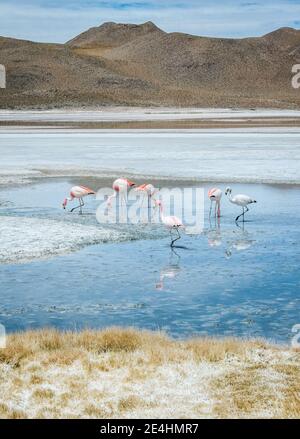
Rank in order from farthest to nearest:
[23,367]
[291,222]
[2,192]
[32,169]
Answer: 1. [32,169]
2. [2,192]
3. [291,222]
4. [23,367]

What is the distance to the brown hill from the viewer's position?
11375 centimetres

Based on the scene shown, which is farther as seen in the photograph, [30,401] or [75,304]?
[75,304]

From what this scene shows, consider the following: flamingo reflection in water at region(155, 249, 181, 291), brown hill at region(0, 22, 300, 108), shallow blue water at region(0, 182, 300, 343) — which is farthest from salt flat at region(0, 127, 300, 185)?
brown hill at region(0, 22, 300, 108)

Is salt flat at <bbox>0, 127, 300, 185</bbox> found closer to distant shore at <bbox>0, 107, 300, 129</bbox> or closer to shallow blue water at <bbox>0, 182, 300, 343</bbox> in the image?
shallow blue water at <bbox>0, 182, 300, 343</bbox>

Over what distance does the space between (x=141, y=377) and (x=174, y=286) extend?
118 inches

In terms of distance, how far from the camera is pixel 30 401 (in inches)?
243

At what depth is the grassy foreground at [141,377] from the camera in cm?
600

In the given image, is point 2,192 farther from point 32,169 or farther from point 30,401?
point 30,401

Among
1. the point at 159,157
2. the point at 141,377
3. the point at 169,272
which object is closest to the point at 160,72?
the point at 159,157

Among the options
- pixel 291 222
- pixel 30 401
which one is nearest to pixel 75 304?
pixel 30 401

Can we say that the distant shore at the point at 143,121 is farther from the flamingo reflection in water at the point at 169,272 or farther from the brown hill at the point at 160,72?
the flamingo reflection in water at the point at 169,272

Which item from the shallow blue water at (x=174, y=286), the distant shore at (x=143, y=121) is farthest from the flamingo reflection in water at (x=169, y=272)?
the distant shore at (x=143, y=121)

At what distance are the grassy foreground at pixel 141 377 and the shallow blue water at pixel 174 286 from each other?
26.6 inches
